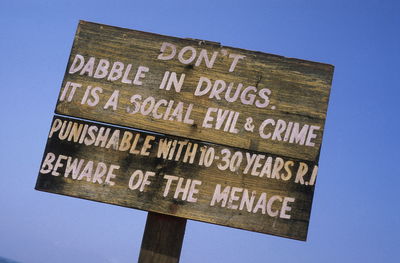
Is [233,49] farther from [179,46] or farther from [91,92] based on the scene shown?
[91,92]

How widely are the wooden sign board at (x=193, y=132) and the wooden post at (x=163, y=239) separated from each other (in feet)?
0.52

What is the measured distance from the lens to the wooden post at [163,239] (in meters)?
4.14

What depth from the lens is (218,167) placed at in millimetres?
4066

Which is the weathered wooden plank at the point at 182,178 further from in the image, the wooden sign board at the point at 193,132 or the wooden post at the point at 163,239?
the wooden post at the point at 163,239

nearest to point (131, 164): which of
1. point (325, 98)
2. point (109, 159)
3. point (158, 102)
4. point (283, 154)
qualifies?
point (109, 159)

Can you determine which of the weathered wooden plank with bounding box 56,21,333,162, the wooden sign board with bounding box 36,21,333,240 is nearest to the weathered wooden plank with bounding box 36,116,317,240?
the wooden sign board with bounding box 36,21,333,240

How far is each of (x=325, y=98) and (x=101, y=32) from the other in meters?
1.93

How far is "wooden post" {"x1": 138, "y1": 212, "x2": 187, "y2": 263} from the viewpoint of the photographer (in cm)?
414

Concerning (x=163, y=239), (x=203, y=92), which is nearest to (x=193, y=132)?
(x=203, y=92)

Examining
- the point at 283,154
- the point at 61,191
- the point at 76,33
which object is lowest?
the point at 61,191

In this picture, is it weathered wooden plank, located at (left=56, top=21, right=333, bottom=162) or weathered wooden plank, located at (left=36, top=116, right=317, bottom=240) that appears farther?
weathered wooden plank, located at (left=56, top=21, right=333, bottom=162)

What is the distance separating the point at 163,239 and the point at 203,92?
1.20 meters

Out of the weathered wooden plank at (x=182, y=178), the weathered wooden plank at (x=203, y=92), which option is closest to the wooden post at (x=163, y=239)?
the weathered wooden plank at (x=182, y=178)

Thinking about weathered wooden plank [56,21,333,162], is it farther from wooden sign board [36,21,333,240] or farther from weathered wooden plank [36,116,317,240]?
weathered wooden plank [36,116,317,240]
